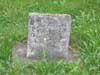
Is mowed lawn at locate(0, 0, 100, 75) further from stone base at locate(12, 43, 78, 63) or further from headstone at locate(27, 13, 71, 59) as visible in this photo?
headstone at locate(27, 13, 71, 59)

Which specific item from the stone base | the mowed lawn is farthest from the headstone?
the mowed lawn

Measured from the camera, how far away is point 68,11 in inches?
233

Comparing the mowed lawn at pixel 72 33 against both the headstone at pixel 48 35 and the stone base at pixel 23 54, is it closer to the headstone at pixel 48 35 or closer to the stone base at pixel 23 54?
the stone base at pixel 23 54

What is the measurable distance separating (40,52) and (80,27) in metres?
1.04

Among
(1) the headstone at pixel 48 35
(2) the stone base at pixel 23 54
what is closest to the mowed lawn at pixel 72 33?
(2) the stone base at pixel 23 54

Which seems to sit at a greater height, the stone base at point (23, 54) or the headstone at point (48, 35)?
the headstone at point (48, 35)

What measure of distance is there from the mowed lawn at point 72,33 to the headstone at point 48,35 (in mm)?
223

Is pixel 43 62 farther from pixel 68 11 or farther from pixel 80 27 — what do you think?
pixel 68 11

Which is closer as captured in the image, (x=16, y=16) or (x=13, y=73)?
(x=13, y=73)

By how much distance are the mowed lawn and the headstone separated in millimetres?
223

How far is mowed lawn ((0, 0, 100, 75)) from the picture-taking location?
14.1 ft

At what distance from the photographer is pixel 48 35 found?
14.7 feet

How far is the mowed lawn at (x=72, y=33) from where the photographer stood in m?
4.30

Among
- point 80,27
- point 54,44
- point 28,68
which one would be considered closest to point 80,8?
point 80,27
